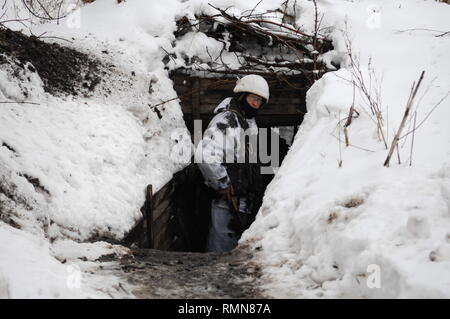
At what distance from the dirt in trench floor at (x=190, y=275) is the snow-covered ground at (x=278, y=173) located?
0.47 feet

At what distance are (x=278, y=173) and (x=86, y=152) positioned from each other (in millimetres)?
2029

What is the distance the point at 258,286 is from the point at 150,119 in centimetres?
314

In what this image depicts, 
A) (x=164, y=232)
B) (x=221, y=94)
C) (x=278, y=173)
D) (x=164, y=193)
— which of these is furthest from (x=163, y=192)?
(x=221, y=94)

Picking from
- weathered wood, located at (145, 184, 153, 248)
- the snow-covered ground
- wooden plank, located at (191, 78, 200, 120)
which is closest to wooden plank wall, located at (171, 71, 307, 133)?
wooden plank, located at (191, 78, 200, 120)

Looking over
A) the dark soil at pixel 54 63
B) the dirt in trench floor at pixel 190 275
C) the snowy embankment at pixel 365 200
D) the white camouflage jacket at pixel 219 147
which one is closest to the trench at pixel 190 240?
the dirt in trench floor at pixel 190 275

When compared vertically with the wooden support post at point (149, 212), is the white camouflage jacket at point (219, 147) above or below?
above

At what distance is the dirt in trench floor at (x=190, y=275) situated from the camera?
2543mm

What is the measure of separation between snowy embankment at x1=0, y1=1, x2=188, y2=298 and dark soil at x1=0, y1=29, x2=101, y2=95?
0.36ft

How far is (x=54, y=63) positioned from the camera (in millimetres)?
4637

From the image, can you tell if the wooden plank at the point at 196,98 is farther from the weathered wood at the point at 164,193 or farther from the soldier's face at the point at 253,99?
the weathered wood at the point at 164,193

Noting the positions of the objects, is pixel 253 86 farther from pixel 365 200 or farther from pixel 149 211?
pixel 365 200

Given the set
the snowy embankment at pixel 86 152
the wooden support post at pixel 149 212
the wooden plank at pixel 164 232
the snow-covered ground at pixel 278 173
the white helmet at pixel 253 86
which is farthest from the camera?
the white helmet at pixel 253 86

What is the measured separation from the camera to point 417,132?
3391mm

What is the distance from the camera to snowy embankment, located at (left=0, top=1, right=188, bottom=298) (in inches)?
97.5
